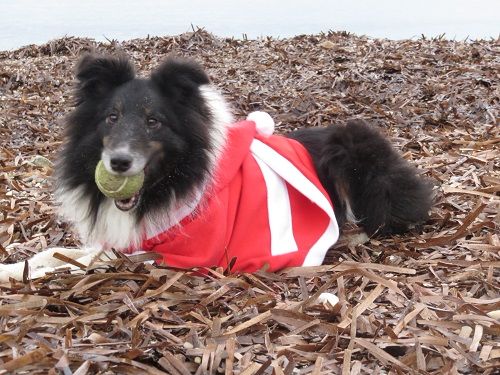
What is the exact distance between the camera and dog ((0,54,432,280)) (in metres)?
3.44

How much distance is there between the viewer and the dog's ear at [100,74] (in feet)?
11.6

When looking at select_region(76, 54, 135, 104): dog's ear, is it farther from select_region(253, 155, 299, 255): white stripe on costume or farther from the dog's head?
select_region(253, 155, 299, 255): white stripe on costume

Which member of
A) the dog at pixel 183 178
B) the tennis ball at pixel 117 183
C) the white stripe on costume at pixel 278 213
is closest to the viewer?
the tennis ball at pixel 117 183

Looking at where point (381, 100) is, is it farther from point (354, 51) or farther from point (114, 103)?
point (114, 103)

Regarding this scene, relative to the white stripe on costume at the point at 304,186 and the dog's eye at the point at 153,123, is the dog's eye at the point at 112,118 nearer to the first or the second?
the dog's eye at the point at 153,123

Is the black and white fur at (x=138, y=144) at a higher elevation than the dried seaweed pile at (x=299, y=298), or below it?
higher

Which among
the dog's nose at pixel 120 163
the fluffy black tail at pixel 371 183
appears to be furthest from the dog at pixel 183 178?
the fluffy black tail at pixel 371 183

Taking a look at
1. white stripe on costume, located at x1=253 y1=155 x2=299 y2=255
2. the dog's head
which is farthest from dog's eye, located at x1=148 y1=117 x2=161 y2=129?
white stripe on costume, located at x1=253 y1=155 x2=299 y2=255

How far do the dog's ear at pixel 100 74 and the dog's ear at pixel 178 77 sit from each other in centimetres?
17

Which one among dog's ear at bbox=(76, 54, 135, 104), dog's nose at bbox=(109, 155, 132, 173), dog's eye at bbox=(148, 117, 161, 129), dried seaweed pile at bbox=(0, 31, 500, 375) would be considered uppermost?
dog's ear at bbox=(76, 54, 135, 104)

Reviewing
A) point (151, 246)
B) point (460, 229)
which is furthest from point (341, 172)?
point (151, 246)

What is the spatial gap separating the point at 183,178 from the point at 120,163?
0.47 metres

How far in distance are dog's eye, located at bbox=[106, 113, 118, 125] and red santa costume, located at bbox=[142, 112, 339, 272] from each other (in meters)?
0.66

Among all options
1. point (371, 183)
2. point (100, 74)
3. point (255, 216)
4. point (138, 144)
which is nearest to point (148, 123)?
point (138, 144)
